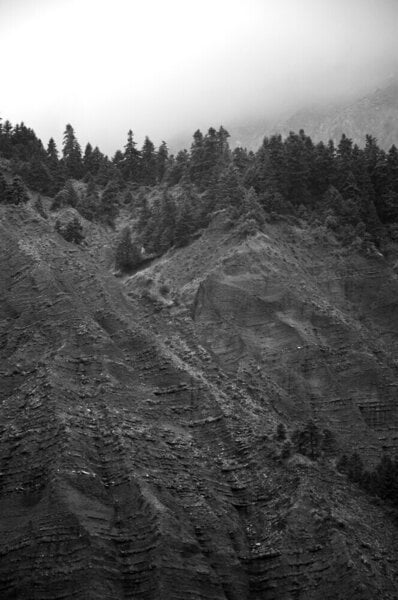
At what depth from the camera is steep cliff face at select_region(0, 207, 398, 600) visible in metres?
48.4

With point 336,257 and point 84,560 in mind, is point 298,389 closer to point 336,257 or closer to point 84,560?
point 336,257

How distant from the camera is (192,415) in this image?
195ft

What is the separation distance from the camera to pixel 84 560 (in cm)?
4672

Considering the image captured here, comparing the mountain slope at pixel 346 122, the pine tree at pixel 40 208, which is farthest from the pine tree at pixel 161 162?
the mountain slope at pixel 346 122

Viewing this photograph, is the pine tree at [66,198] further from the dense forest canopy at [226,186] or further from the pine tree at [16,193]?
the pine tree at [16,193]

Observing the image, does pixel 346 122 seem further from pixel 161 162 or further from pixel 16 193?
pixel 16 193

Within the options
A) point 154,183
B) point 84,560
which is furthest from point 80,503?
point 154,183

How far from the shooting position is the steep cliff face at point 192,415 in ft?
159

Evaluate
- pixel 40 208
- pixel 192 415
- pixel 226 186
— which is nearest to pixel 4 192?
pixel 40 208

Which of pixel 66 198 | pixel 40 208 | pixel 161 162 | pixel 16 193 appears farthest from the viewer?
pixel 161 162

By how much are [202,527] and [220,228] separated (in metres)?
33.6

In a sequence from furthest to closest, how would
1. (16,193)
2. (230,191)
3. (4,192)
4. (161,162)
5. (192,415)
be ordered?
(161,162)
(230,191)
(4,192)
(16,193)
(192,415)

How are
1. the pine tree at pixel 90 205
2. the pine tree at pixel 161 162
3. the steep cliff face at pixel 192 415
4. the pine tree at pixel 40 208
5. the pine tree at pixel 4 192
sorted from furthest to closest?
the pine tree at pixel 161 162 → the pine tree at pixel 90 205 → the pine tree at pixel 40 208 → the pine tree at pixel 4 192 → the steep cliff face at pixel 192 415

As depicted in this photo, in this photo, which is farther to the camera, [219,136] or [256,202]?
[219,136]
